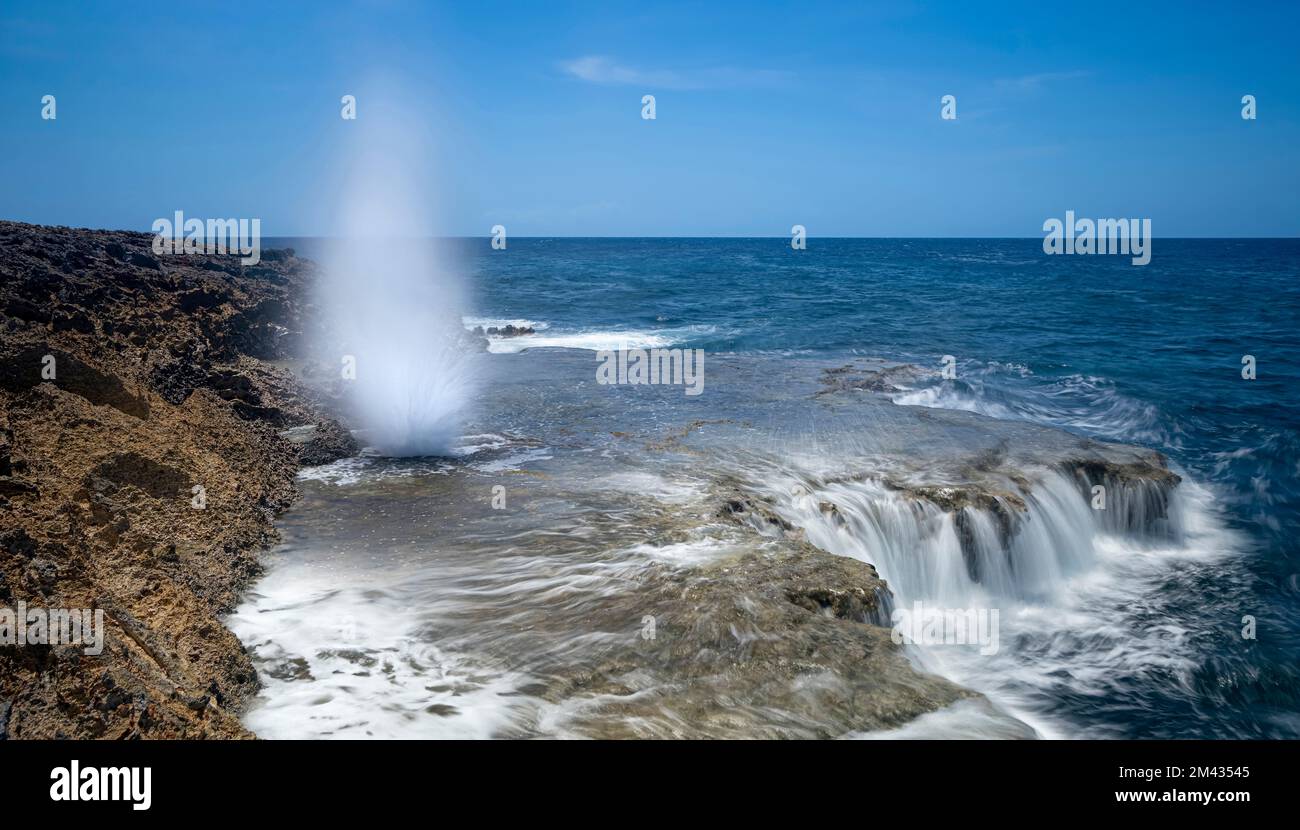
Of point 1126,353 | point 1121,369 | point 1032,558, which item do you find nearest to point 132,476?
point 1032,558

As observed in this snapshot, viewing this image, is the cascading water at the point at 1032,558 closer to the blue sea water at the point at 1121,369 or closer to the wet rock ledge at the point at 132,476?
the blue sea water at the point at 1121,369

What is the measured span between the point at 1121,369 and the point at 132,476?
78.5 feet

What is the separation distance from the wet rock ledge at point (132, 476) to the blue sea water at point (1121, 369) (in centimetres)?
720

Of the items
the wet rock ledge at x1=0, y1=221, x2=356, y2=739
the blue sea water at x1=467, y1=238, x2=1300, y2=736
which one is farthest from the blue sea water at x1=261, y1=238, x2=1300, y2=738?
the wet rock ledge at x1=0, y1=221, x2=356, y2=739

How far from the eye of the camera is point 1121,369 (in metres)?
22.3

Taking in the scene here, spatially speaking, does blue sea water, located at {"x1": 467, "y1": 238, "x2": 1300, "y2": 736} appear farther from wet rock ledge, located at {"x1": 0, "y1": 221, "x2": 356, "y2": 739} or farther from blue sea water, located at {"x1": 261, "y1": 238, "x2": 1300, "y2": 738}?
wet rock ledge, located at {"x1": 0, "y1": 221, "x2": 356, "y2": 739}

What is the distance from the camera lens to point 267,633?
6.02 metres

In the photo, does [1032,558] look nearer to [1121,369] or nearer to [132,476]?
[132,476]

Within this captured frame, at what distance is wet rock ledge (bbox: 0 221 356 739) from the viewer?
398 cm

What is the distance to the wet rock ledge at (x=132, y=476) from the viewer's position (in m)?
3.98

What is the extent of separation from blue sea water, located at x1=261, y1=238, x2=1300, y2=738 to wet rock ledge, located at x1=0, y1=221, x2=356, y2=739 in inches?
283

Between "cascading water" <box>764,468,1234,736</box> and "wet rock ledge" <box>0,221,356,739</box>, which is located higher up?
"wet rock ledge" <box>0,221,356,739</box>

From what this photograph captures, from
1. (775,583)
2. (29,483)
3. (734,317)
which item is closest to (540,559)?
(775,583)

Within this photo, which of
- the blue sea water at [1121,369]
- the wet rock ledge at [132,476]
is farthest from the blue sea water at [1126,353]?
the wet rock ledge at [132,476]
